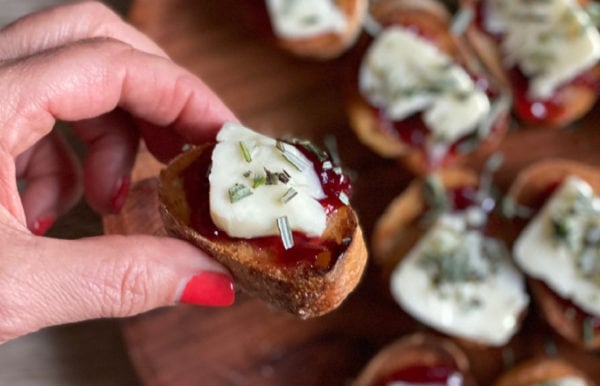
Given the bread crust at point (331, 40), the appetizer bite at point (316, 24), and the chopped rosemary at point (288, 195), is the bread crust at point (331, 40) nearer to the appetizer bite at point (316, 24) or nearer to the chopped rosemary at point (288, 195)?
the appetizer bite at point (316, 24)

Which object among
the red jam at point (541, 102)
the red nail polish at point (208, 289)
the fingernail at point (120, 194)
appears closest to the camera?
the red nail polish at point (208, 289)

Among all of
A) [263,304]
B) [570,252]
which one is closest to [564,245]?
[570,252]

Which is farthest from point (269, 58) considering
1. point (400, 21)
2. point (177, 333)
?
point (177, 333)

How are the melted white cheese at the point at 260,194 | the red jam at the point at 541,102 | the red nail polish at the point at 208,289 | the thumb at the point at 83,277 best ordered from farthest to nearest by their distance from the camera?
1. the red jam at the point at 541,102
2. the red nail polish at the point at 208,289
3. the melted white cheese at the point at 260,194
4. the thumb at the point at 83,277

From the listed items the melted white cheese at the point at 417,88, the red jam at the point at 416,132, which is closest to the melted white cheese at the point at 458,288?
the red jam at the point at 416,132

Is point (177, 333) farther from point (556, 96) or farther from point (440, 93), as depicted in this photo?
point (556, 96)

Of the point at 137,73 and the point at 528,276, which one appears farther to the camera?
the point at 528,276

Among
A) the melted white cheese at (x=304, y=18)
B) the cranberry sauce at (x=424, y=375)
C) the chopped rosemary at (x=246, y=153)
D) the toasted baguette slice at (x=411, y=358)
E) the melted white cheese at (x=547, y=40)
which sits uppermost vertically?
the chopped rosemary at (x=246, y=153)
